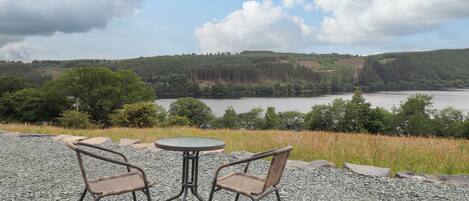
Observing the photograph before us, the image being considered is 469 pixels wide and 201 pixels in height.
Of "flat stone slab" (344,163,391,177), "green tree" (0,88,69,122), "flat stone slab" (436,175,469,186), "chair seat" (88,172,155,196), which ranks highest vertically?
"chair seat" (88,172,155,196)

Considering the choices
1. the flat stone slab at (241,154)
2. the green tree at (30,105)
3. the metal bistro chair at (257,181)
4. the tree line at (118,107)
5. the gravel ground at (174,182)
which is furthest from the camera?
the green tree at (30,105)

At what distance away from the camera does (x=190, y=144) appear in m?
3.75

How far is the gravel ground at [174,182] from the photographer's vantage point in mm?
4531

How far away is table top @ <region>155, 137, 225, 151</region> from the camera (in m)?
3.53

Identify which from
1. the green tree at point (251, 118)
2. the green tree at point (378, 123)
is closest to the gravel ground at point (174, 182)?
the green tree at point (378, 123)

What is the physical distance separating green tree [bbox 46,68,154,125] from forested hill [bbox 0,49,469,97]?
A: 124 ft

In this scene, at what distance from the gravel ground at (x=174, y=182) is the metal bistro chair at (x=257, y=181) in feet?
2.93

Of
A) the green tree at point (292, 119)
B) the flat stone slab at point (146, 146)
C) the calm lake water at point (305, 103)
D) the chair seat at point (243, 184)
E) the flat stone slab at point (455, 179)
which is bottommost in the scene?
the green tree at point (292, 119)

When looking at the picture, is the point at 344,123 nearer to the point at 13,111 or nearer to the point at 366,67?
the point at 13,111

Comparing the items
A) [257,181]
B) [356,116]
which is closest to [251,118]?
[356,116]

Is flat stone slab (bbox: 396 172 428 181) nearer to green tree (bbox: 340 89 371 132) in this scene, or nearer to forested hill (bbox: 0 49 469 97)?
green tree (bbox: 340 89 371 132)

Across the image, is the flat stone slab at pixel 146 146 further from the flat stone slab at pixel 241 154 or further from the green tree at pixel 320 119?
the green tree at pixel 320 119

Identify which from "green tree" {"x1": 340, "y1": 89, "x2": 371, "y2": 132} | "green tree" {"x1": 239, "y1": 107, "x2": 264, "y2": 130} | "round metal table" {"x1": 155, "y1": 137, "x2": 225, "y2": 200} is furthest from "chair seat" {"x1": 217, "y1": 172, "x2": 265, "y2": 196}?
"green tree" {"x1": 239, "y1": 107, "x2": 264, "y2": 130}

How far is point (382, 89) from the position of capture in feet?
327
